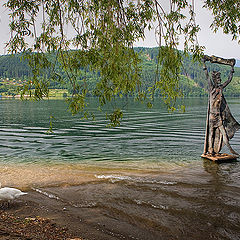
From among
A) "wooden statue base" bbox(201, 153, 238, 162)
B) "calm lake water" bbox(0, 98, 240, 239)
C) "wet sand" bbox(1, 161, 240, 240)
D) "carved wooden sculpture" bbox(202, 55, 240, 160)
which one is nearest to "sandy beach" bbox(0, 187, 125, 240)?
"wet sand" bbox(1, 161, 240, 240)

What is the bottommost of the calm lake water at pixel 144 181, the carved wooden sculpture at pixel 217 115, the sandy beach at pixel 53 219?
the calm lake water at pixel 144 181

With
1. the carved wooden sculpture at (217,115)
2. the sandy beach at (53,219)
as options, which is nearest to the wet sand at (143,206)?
the sandy beach at (53,219)

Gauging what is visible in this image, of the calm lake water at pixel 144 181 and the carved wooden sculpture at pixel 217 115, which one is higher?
the carved wooden sculpture at pixel 217 115

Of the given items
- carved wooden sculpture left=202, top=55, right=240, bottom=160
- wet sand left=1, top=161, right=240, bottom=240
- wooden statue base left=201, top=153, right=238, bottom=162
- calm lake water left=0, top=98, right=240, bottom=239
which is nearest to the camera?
wet sand left=1, top=161, right=240, bottom=240

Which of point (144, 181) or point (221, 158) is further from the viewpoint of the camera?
point (221, 158)

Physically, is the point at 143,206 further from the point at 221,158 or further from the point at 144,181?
the point at 221,158

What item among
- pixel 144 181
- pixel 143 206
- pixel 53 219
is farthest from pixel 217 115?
pixel 53 219

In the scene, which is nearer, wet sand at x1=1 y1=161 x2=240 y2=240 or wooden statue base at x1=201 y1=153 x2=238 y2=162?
wet sand at x1=1 y1=161 x2=240 y2=240

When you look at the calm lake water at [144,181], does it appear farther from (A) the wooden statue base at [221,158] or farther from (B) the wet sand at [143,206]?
(A) the wooden statue base at [221,158]

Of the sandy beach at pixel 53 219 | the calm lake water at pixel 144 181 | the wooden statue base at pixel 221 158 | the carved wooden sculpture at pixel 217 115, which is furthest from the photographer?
the wooden statue base at pixel 221 158

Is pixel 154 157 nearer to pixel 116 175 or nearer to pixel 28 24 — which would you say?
pixel 116 175

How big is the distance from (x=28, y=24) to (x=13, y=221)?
495cm

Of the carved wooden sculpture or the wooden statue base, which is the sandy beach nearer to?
the wooden statue base

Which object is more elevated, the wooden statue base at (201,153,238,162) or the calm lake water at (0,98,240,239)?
the wooden statue base at (201,153,238,162)
